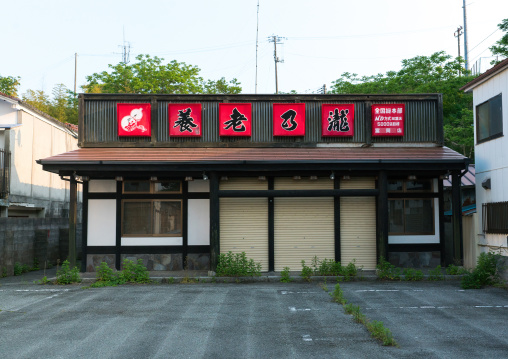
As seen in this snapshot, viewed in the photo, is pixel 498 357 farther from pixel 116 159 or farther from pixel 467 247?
pixel 116 159

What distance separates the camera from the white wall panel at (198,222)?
1644 cm

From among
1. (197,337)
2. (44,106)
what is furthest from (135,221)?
(44,106)

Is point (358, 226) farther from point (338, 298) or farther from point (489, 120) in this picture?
point (338, 298)

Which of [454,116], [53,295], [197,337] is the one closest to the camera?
[197,337]

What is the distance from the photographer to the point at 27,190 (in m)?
20.8

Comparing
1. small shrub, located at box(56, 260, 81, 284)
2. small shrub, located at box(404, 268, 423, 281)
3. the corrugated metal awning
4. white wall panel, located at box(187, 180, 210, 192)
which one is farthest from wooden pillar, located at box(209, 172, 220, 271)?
small shrub, located at box(404, 268, 423, 281)

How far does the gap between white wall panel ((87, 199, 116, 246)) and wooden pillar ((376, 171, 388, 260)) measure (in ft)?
27.5

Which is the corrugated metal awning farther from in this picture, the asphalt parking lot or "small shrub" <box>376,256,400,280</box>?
the asphalt parking lot

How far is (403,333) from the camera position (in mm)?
8430

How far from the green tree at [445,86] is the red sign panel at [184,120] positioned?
1679cm

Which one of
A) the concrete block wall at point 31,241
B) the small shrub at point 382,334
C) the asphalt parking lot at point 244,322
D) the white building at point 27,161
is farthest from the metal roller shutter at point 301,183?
the white building at point 27,161

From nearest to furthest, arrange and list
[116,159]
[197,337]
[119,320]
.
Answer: [197,337] < [119,320] < [116,159]

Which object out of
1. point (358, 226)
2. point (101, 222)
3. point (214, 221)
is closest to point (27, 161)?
point (101, 222)

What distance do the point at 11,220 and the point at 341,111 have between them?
1170 centimetres
